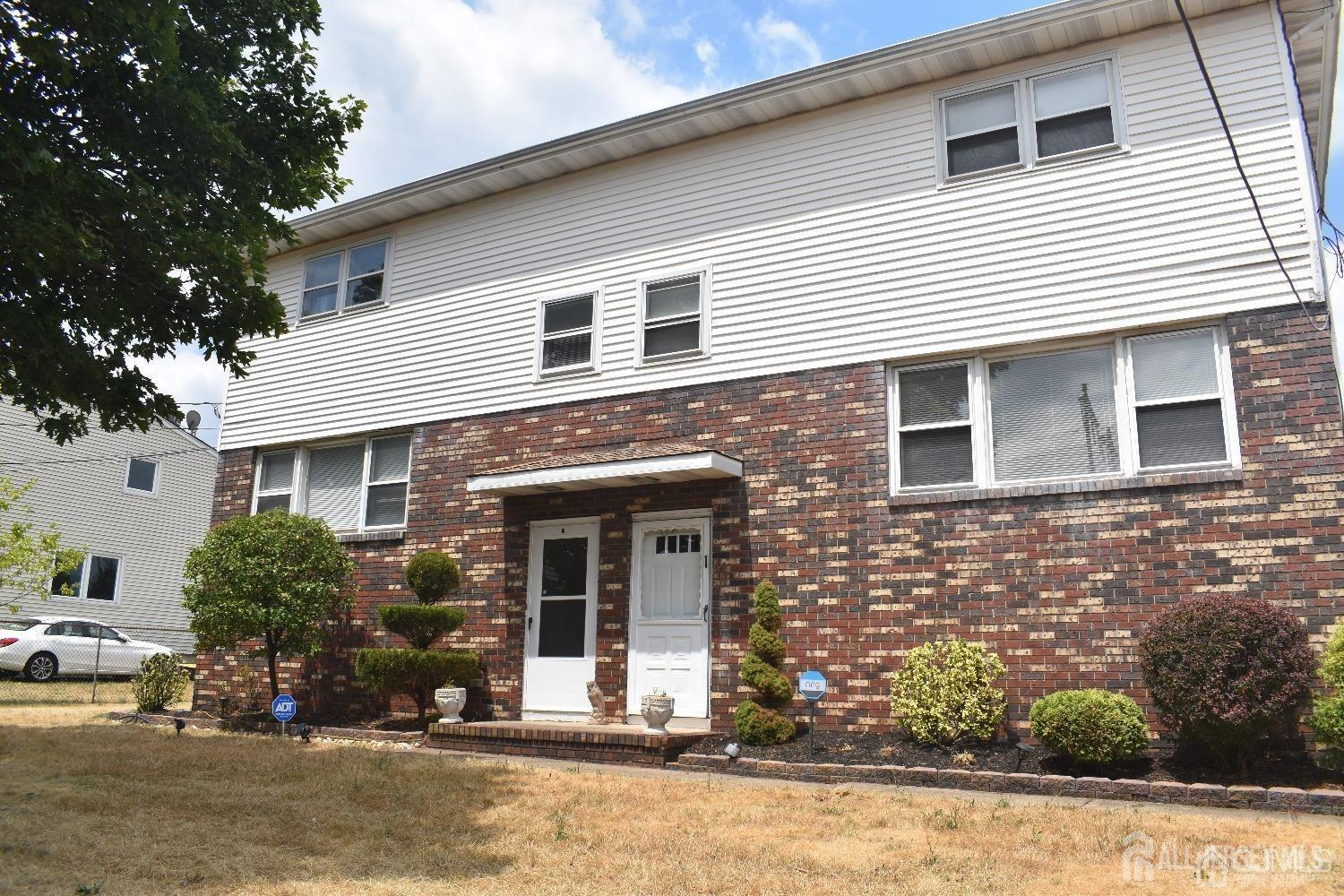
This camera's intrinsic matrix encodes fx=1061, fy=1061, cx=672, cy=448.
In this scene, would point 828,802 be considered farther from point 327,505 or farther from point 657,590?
point 327,505

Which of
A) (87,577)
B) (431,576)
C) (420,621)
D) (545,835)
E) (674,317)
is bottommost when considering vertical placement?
(545,835)

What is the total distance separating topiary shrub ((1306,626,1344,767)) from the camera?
766 centimetres

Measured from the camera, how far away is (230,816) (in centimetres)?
757

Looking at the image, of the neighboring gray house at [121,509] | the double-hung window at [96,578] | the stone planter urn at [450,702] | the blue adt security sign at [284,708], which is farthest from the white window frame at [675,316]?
the double-hung window at [96,578]

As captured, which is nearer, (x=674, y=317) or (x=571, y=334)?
(x=674, y=317)

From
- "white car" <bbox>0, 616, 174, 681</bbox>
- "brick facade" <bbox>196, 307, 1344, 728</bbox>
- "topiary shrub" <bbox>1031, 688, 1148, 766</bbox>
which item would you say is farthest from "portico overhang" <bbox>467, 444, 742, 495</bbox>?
"white car" <bbox>0, 616, 174, 681</bbox>

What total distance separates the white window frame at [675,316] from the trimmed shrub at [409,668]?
4.19 meters

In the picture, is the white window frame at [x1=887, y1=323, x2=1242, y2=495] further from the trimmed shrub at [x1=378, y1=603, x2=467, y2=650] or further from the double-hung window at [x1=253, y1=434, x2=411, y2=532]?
the double-hung window at [x1=253, y1=434, x2=411, y2=532]

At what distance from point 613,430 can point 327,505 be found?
510 centimetres

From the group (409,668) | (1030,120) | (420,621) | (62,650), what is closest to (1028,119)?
(1030,120)

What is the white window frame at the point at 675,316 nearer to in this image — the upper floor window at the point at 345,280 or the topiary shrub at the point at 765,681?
the topiary shrub at the point at 765,681

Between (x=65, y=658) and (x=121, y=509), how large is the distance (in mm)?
6510

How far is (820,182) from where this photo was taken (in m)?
12.1

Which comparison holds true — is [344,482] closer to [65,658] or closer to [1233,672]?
[65,658]
